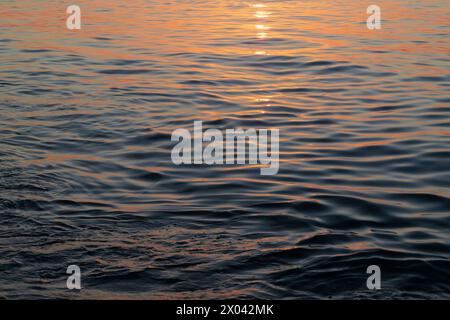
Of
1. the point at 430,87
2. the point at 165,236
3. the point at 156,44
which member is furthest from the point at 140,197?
the point at 156,44

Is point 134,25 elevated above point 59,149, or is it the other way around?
point 134,25

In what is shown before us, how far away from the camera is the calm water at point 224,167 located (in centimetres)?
629

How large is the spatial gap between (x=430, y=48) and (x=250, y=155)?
8205 millimetres

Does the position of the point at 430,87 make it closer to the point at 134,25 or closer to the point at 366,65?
the point at 366,65

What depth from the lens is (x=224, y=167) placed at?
365 inches

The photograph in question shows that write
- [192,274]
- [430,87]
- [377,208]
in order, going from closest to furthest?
[192,274] < [377,208] < [430,87]

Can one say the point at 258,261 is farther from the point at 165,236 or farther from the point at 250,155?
the point at 250,155

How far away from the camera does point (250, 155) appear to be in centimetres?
971

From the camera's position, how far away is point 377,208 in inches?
306

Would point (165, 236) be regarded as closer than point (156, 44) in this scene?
Yes

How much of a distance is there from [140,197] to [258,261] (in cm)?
212

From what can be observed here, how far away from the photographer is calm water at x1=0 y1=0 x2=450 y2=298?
6293 mm
